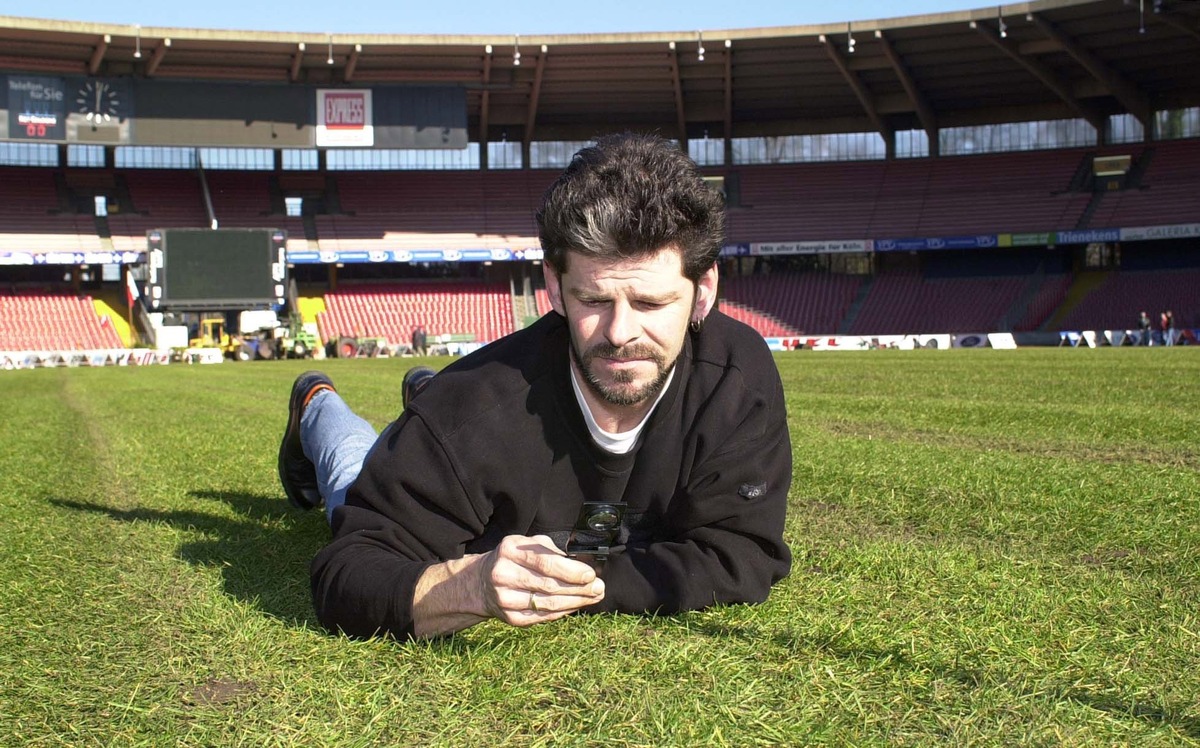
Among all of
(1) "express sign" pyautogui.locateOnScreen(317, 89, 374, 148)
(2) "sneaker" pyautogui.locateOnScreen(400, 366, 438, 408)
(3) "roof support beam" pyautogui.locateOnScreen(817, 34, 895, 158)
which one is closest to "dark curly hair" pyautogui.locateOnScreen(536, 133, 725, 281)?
(2) "sneaker" pyautogui.locateOnScreen(400, 366, 438, 408)

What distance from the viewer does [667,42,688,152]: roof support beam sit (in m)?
42.8

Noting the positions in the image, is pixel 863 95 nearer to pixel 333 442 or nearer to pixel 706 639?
pixel 333 442

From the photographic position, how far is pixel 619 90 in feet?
152

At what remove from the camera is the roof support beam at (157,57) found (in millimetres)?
39094

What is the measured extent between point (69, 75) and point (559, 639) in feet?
141

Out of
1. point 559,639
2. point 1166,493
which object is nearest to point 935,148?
point 1166,493

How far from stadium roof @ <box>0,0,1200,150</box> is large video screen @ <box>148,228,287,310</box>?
694cm

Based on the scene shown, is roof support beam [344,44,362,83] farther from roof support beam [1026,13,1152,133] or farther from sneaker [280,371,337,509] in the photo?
sneaker [280,371,337,509]

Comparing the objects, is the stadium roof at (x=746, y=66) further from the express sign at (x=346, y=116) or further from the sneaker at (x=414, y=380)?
the sneaker at (x=414, y=380)

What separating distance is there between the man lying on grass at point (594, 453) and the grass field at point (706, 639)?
5.7 inches

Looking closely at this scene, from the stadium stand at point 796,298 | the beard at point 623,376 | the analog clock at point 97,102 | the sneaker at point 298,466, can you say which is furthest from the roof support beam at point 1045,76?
the beard at point 623,376

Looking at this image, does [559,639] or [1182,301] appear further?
[1182,301]

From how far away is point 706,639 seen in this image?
2994 mm

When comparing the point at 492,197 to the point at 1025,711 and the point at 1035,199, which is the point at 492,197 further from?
the point at 1025,711
